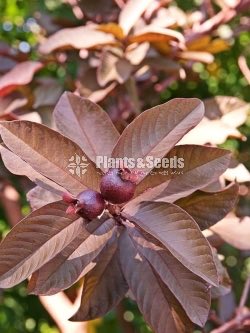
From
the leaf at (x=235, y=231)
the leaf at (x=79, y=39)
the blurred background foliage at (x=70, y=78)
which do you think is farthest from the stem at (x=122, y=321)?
the leaf at (x=79, y=39)

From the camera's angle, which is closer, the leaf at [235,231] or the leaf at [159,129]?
the leaf at [159,129]

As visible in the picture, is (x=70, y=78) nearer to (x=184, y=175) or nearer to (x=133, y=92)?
(x=133, y=92)

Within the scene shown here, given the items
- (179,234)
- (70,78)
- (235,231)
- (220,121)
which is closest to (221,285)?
(235,231)

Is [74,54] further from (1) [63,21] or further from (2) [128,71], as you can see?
(2) [128,71]

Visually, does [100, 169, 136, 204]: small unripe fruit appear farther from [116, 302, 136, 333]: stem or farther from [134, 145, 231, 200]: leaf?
[116, 302, 136, 333]: stem

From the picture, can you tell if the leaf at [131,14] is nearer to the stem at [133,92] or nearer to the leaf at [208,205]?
the stem at [133,92]

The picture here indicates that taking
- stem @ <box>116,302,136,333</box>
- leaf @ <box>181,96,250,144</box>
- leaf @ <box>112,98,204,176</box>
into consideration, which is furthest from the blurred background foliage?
leaf @ <box>112,98,204,176</box>
